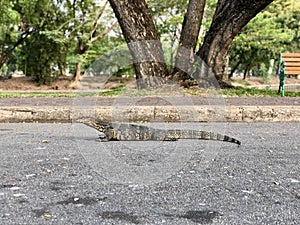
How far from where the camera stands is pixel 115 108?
6711 millimetres

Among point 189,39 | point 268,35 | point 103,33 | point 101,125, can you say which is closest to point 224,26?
point 189,39

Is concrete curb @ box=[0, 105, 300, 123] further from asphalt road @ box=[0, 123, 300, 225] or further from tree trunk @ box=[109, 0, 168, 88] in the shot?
tree trunk @ box=[109, 0, 168, 88]

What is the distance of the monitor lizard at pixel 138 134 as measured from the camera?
171 inches

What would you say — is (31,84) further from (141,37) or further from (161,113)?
(161,113)

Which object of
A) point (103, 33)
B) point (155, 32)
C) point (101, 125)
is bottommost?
point (101, 125)

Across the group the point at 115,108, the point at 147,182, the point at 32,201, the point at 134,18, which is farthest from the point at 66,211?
the point at 134,18

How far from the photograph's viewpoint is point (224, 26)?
9.78 m

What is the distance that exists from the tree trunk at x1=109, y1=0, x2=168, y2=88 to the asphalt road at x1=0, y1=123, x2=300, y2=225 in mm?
4913

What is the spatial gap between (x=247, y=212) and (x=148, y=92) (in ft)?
21.9

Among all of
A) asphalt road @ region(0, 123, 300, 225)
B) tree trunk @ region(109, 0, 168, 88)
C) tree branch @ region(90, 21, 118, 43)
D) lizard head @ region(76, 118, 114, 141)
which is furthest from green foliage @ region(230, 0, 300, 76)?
asphalt road @ region(0, 123, 300, 225)

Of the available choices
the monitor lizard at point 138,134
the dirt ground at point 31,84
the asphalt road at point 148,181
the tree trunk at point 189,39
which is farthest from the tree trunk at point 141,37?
the dirt ground at point 31,84

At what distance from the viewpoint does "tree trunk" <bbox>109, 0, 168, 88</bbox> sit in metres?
9.14

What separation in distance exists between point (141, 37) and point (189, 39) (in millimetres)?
1536

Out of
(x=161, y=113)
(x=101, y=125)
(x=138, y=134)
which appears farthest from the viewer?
(x=161, y=113)
